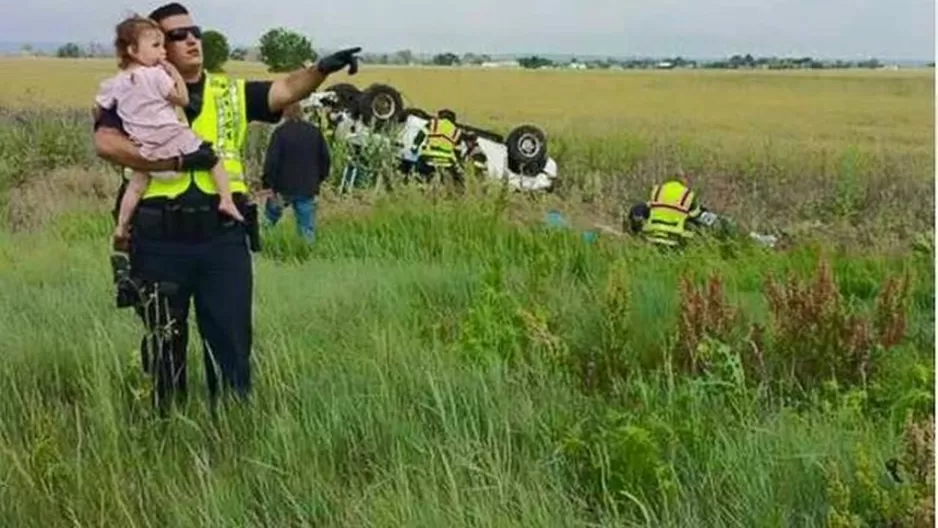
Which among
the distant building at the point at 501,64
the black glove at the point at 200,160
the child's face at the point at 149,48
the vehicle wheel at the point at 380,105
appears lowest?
the distant building at the point at 501,64

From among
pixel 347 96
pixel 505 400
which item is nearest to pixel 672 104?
pixel 347 96

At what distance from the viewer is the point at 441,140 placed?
521 inches

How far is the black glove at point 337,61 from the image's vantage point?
410cm

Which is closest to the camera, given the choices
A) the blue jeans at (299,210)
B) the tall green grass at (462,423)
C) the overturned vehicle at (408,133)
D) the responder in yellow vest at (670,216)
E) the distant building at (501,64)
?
the tall green grass at (462,423)

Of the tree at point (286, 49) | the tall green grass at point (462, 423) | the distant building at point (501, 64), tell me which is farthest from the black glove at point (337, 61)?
the distant building at point (501, 64)

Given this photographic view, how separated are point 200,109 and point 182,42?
26 centimetres

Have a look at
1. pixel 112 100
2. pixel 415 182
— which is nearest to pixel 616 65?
pixel 415 182

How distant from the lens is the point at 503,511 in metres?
2.91

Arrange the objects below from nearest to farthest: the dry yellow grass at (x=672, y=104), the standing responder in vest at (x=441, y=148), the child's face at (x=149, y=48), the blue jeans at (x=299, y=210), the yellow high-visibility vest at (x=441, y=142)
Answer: the child's face at (x=149, y=48)
the blue jeans at (x=299, y=210)
the standing responder in vest at (x=441, y=148)
the yellow high-visibility vest at (x=441, y=142)
the dry yellow grass at (x=672, y=104)

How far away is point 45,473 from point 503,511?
1410mm

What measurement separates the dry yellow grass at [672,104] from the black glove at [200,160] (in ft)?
45.7

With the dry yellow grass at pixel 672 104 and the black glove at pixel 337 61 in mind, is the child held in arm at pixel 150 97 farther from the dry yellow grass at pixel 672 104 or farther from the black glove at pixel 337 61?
the dry yellow grass at pixel 672 104

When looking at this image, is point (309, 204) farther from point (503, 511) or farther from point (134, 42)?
point (503, 511)

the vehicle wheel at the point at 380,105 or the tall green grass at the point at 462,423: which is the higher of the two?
the vehicle wheel at the point at 380,105
